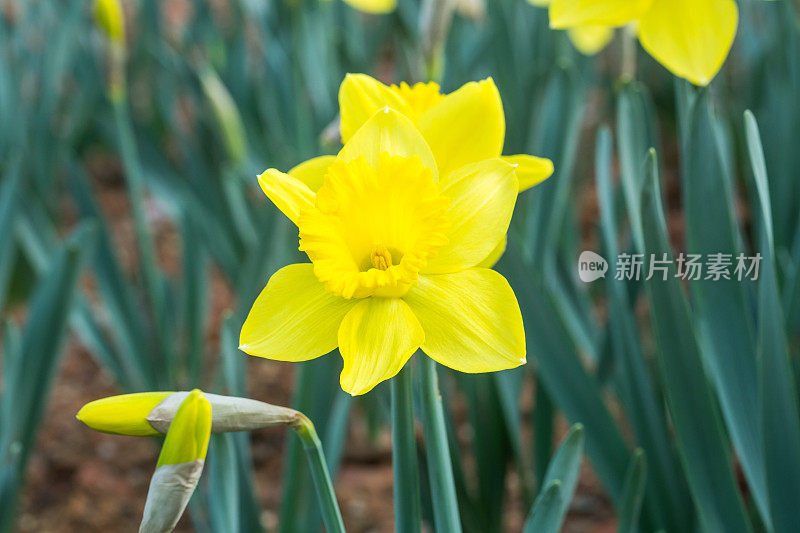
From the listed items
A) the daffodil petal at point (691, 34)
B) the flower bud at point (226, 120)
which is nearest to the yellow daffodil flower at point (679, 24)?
the daffodil petal at point (691, 34)

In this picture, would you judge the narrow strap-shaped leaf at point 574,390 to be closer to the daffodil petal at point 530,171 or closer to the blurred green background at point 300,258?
the blurred green background at point 300,258

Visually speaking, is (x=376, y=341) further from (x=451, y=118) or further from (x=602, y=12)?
(x=602, y=12)

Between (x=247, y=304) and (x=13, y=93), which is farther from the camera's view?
(x=13, y=93)

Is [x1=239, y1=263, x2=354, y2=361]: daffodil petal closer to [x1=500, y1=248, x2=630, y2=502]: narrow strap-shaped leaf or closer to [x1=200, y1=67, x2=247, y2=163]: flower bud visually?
[x1=500, y1=248, x2=630, y2=502]: narrow strap-shaped leaf

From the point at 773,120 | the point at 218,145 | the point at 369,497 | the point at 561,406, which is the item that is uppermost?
the point at 218,145

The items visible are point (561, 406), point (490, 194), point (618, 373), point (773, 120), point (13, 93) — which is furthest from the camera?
point (13, 93)

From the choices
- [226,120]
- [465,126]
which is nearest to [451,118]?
[465,126]

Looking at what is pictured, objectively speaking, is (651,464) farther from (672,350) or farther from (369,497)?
(369,497)

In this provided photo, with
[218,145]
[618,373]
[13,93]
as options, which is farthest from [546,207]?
[13,93]
